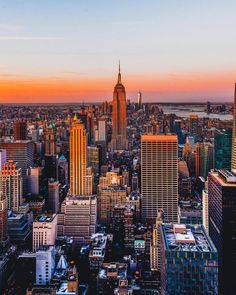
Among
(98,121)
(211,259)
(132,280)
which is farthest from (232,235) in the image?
(98,121)

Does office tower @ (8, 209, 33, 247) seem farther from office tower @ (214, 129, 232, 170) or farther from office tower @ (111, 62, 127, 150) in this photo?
office tower @ (111, 62, 127, 150)

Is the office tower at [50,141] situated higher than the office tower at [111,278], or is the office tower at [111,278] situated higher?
the office tower at [50,141]

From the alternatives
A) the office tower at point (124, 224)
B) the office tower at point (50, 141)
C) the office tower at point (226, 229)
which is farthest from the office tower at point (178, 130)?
the office tower at point (226, 229)

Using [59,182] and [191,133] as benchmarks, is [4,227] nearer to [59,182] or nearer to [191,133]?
[59,182]

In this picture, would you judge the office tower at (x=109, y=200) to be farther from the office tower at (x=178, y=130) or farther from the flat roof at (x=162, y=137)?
the office tower at (x=178, y=130)

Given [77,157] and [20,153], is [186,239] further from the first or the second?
[20,153]

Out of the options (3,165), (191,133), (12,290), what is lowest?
(12,290)
